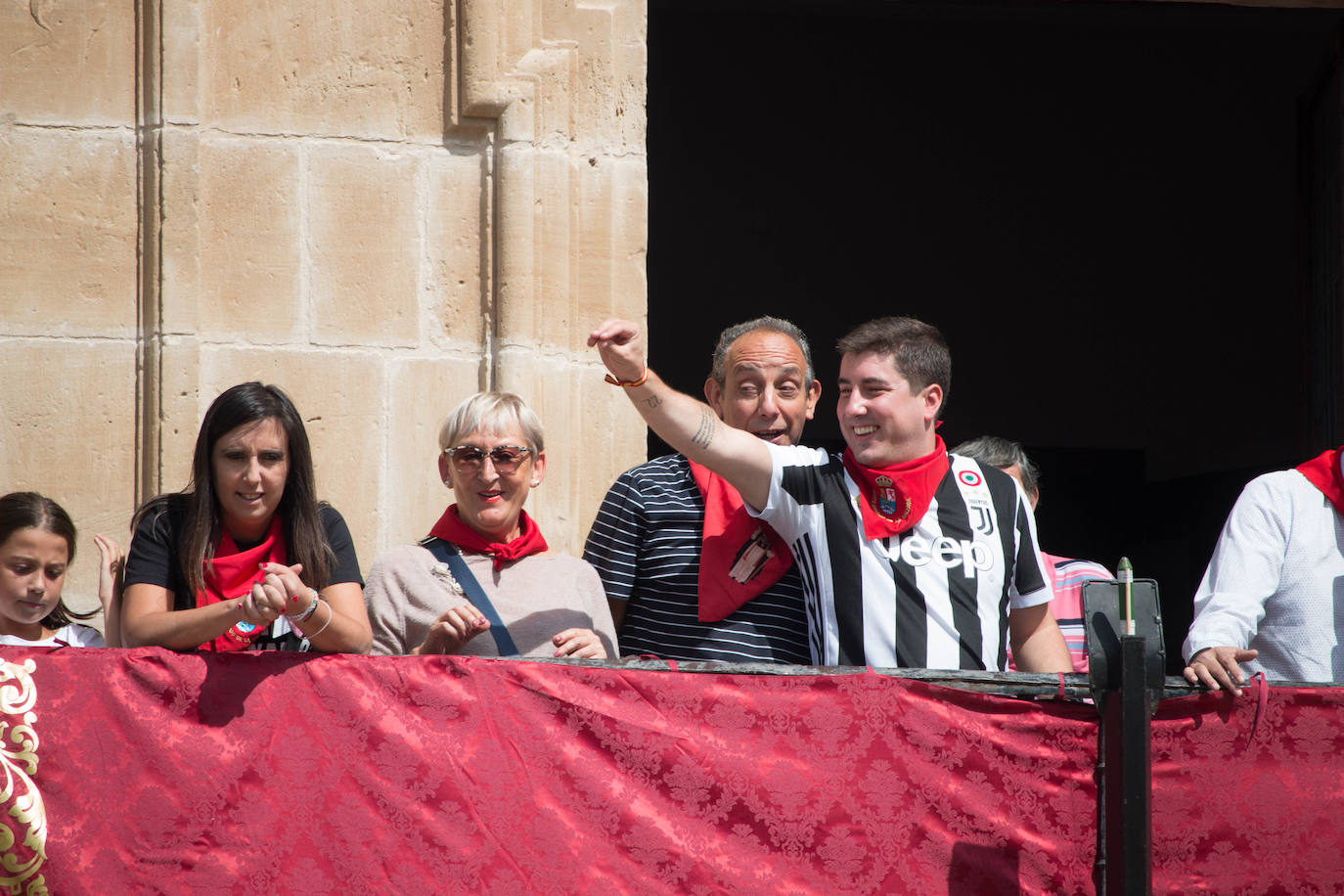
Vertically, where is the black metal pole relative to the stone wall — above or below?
below

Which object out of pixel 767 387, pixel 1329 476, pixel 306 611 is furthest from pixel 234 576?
pixel 1329 476

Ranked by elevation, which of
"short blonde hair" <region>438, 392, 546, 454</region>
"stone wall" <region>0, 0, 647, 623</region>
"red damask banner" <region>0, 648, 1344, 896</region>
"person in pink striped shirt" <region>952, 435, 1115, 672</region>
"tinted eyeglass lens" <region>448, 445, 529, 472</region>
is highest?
"stone wall" <region>0, 0, 647, 623</region>

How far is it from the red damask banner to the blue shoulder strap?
303 millimetres

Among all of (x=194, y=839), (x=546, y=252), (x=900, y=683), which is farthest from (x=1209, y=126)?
(x=194, y=839)

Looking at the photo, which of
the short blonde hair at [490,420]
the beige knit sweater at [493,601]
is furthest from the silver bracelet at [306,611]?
the short blonde hair at [490,420]

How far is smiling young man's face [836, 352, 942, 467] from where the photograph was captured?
3572 mm

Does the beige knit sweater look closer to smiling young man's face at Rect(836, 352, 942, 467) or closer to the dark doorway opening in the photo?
smiling young man's face at Rect(836, 352, 942, 467)

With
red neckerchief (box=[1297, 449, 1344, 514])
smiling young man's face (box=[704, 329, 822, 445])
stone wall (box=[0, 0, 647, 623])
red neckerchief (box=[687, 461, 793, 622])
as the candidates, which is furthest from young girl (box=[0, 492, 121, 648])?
red neckerchief (box=[1297, 449, 1344, 514])

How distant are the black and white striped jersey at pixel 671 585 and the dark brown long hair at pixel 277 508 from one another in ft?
2.39

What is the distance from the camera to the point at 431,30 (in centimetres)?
497

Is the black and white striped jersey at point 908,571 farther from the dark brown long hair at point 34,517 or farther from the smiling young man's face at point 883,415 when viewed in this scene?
the dark brown long hair at point 34,517

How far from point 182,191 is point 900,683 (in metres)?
2.86

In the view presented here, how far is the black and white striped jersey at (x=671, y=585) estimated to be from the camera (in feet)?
11.9

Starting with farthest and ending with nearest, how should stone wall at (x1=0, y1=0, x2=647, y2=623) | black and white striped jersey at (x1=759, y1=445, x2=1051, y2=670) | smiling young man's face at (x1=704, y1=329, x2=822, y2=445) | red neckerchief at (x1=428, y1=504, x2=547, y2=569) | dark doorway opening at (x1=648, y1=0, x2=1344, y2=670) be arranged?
1. dark doorway opening at (x1=648, y1=0, x2=1344, y2=670)
2. stone wall at (x1=0, y1=0, x2=647, y2=623)
3. smiling young man's face at (x1=704, y1=329, x2=822, y2=445)
4. red neckerchief at (x1=428, y1=504, x2=547, y2=569)
5. black and white striped jersey at (x1=759, y1=445, x2=1051, y2=670)
